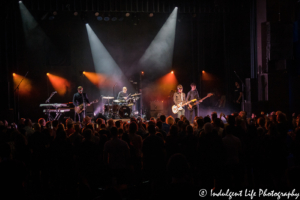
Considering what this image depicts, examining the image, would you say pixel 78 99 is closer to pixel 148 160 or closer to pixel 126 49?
pixel 126 49

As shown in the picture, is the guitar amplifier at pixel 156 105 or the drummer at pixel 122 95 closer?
the drummer at pixel 122 95

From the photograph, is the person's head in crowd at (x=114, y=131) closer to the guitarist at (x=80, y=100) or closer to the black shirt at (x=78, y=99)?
the guitarist at (x=80, y=100)

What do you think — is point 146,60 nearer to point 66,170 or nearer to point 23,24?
point 23,24

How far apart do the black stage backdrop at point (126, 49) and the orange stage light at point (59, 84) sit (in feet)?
0.55

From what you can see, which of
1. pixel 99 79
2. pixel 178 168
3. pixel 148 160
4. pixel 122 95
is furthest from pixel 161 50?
pixel 178 168

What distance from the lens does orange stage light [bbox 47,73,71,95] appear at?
14.1m

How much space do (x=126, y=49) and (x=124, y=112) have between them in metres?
4.15

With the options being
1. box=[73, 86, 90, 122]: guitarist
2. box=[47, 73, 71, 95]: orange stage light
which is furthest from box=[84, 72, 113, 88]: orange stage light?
box=[73, 86, 90, 122]: guitarist

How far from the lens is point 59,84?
14.2m

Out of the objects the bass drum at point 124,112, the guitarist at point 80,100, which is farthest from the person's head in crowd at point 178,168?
the bass drum at point 124,112

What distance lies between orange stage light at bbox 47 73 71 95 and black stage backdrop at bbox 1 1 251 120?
0.55 feet

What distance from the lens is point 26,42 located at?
13.8 meters

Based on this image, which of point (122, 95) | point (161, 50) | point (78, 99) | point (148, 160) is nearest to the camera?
point (148, 160)

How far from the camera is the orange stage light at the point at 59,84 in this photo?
46.3 ft
